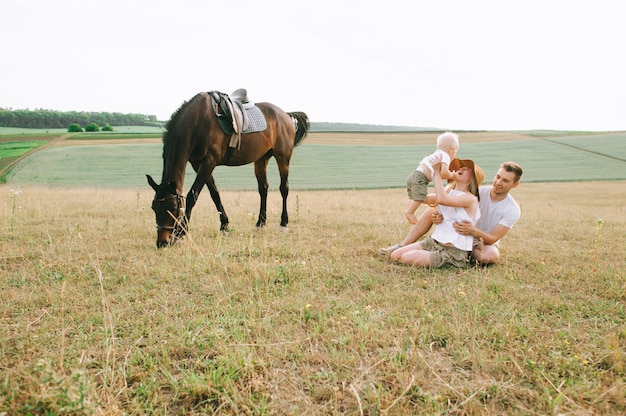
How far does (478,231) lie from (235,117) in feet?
13.9

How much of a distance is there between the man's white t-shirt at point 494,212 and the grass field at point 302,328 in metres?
0.57

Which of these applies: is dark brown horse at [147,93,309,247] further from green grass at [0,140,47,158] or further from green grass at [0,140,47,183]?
green grass at [0,140,47,158]

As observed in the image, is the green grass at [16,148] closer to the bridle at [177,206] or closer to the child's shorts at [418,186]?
the bridle at [177,206]

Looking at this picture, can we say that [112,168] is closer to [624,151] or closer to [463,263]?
[463,263]

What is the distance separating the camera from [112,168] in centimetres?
2531

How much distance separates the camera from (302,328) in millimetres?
3068

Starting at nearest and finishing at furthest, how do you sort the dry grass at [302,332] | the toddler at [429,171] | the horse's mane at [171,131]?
1. the dry grass at [302,332]
2. the toddler at [429,171]
3. the horse's mane at [171,131]

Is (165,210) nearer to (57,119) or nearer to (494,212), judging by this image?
(494,212)

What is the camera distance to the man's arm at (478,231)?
4.64m

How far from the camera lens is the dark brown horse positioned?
5367 mm

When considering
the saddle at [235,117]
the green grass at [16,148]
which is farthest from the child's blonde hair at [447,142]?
the green grass at [16,148]

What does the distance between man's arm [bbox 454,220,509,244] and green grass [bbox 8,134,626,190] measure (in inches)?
594

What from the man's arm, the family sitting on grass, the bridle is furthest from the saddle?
the man's arm

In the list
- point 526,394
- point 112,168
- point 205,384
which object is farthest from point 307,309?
point 112,168
